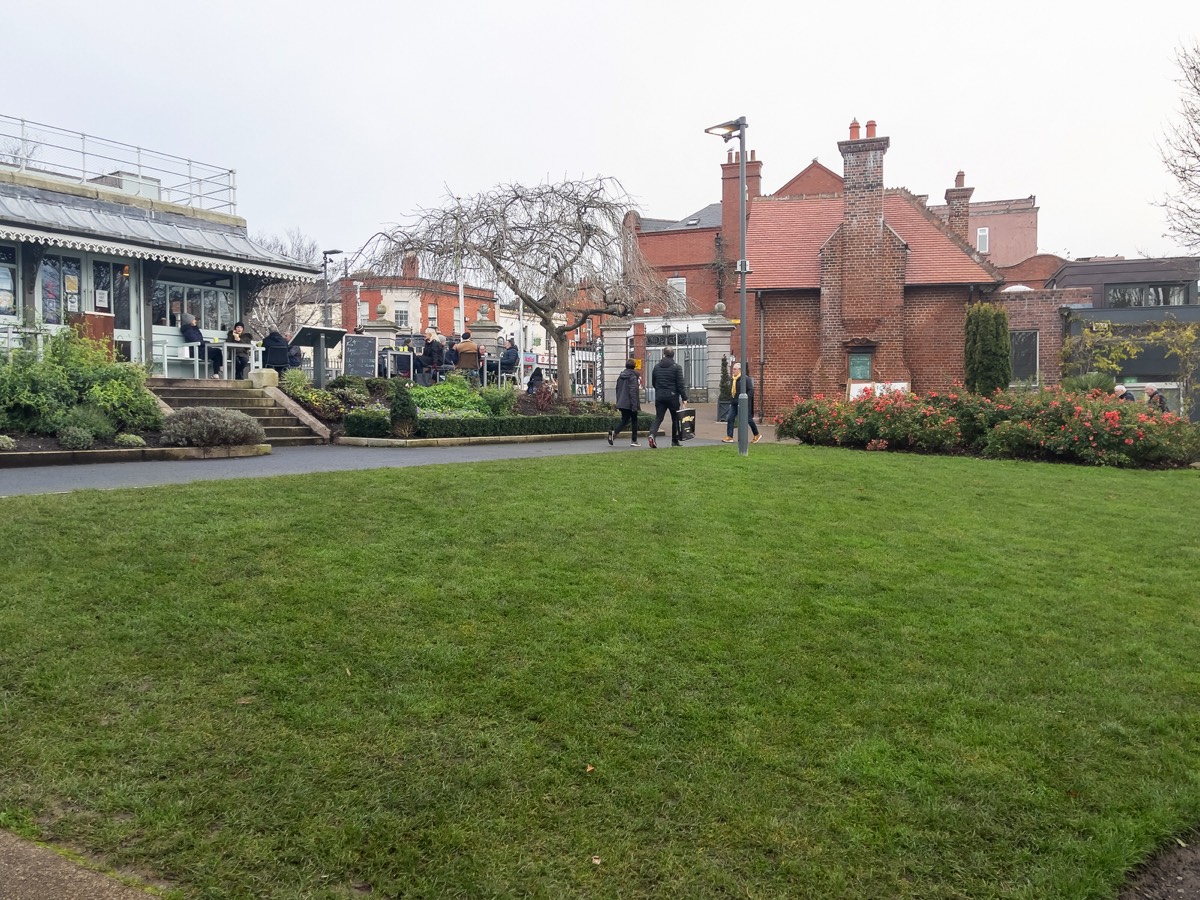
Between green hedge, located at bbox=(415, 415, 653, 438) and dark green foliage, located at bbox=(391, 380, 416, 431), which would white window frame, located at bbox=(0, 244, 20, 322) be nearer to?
dark green foliage, located at bbox=(391, 380, 416, 431)

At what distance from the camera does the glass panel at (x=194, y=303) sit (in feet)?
73.3

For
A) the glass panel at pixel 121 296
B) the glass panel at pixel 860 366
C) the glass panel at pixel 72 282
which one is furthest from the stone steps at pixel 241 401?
the glass panel at pixel 860 366

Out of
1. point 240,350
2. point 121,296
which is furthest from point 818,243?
point 121,296

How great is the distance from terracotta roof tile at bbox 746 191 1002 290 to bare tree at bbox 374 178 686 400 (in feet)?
21.3

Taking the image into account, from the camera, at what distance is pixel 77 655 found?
419 centimetres

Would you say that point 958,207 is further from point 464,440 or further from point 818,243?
point 464,440

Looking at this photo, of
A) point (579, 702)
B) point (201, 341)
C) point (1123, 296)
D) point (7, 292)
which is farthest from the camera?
point (1123, 296)

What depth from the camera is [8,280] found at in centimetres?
1873

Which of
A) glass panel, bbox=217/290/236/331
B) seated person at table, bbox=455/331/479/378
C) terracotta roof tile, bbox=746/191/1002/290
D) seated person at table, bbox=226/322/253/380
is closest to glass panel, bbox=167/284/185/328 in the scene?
glass panel, bbox=217/290/236/331

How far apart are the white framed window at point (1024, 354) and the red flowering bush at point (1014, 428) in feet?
37.9

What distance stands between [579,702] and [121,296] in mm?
20739

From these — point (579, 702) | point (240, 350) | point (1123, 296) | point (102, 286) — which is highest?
point (1123, 296)

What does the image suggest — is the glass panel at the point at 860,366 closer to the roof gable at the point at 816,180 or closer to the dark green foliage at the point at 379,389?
the dark green foliage at the point at 379,389

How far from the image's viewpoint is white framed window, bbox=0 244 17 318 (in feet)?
61.1
